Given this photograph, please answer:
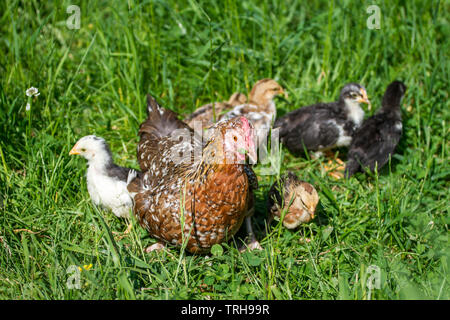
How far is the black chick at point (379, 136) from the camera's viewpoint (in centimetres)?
450

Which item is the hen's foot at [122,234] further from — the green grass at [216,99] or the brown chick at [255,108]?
the brown chick at [255,108]

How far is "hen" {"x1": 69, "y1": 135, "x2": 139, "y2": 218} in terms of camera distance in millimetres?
3926

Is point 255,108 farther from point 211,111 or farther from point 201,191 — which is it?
point 201,191

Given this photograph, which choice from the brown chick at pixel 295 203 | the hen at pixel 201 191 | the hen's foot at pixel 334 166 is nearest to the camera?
the hen at pixel 201 191

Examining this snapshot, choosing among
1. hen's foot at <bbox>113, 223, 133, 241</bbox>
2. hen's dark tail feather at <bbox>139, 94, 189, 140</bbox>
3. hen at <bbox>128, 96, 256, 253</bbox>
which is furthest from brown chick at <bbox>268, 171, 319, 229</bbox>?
hen's foot at <bbox>113, 223, 133, 241</bbox>

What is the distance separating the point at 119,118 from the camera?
5012mm

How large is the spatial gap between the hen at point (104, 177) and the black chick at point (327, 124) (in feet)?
5.68

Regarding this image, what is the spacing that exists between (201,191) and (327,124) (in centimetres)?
214

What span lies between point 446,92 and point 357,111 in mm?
1086

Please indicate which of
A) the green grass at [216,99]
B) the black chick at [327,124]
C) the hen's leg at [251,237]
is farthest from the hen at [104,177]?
the black chick at [327,124]

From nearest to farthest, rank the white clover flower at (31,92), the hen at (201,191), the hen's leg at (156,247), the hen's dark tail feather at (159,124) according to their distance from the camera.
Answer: the hen at (201,191)
the hen's leg at (156,247)
the white clover flower at (31,92)
the hen's dark tail feather at (159,124)

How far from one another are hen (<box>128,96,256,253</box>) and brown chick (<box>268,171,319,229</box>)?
15.5 inches
